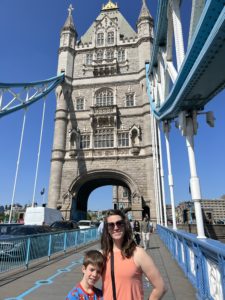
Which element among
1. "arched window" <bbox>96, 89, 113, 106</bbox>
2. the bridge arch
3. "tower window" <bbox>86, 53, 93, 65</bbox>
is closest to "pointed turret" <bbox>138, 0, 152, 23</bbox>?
"tower window" <bbox>86, 53, 93, 65</bbox>

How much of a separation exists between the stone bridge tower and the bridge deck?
58.4 ft

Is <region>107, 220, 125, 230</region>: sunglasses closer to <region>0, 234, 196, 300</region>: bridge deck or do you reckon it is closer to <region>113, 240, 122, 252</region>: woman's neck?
<region>113, 240, 122, 252</region>: woman's neck

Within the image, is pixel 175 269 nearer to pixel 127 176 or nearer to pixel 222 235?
pixel 222 235

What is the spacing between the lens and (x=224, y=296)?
2.93m

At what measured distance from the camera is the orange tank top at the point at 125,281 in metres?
1.88

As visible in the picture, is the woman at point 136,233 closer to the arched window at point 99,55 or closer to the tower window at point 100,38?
the arched window at point 99,55

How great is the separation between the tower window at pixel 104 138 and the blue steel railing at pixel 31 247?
17.4m

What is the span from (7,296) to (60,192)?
75.2ft

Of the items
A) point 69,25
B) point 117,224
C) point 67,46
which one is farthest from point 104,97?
point 117,224

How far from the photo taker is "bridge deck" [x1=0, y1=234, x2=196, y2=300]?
4836 mm

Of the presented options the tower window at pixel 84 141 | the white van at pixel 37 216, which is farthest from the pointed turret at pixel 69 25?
the white van at pixel 37 216

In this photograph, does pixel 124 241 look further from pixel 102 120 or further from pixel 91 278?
pixel 102 120

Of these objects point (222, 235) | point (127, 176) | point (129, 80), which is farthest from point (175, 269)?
point (129, 80)

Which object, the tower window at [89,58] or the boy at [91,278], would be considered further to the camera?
the tower window at [89,58]
